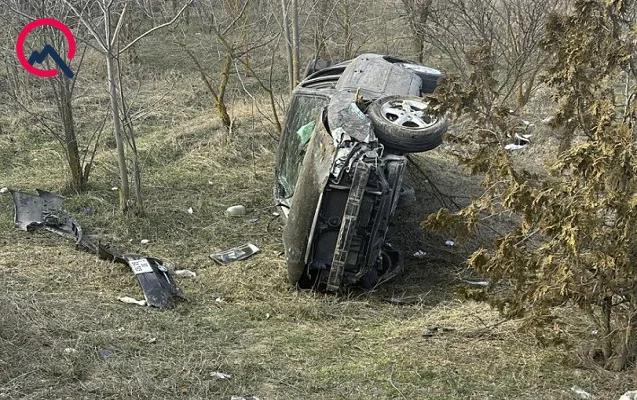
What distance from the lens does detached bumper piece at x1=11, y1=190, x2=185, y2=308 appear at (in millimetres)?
5328

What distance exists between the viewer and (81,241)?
20.4 feet

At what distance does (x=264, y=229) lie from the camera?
278 inches

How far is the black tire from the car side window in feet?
2.58

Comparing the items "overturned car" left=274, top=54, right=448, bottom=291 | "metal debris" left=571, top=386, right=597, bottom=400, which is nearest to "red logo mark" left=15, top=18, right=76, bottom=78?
"overturned car" left=274, top=54, right=448, bottom=291

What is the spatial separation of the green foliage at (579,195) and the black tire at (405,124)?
0.96 meters

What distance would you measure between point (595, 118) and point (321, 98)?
3055mm

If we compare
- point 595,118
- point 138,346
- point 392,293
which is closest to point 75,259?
point 138,346

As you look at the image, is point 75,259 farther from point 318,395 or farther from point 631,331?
point 631,331

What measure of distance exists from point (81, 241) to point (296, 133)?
2.20m

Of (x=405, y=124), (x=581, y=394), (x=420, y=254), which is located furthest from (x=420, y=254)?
(x=581, y=394)

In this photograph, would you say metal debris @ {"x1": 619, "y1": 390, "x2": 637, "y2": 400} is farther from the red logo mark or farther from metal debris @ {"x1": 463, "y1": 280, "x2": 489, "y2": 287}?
the red logo mark

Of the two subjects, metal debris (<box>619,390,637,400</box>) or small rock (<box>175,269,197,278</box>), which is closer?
metal debris (<box>619,390,637,400</box>)

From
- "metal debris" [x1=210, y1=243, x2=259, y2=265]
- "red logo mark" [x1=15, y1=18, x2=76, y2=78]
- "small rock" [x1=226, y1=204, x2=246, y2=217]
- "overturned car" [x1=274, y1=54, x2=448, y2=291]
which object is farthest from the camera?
"small rock" [x1=226, y1=204, x2=246, y2=217]

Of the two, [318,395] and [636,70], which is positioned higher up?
[636,70]
